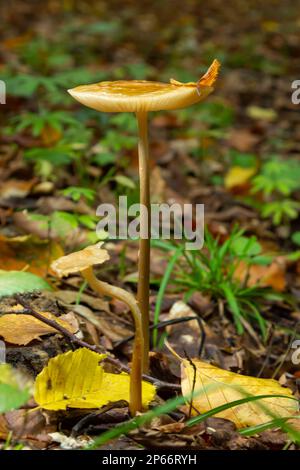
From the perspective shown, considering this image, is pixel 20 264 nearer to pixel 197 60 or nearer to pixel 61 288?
pixel 61 288

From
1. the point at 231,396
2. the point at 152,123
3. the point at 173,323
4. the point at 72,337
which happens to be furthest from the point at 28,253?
the point at 152,123

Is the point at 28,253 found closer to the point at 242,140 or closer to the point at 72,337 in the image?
the point at 72,337

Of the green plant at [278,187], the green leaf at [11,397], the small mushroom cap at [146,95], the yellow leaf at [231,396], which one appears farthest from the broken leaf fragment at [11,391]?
the green plant at [278,187]

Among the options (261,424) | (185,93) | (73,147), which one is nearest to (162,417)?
Result: (261,424)

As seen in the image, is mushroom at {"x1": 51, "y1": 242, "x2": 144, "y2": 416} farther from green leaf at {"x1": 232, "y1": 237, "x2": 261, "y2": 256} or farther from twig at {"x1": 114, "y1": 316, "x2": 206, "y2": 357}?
green leaf at {"x1": 232, "y1": 237, "x2": 261, "y2": 256}

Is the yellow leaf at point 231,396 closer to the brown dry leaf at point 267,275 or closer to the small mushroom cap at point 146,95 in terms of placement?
the small mushroom cap at point 146,95

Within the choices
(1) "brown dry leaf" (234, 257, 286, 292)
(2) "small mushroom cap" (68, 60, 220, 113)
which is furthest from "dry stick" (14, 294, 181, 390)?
(1) "brown dry leaf" (234, 257, 286, 292)
